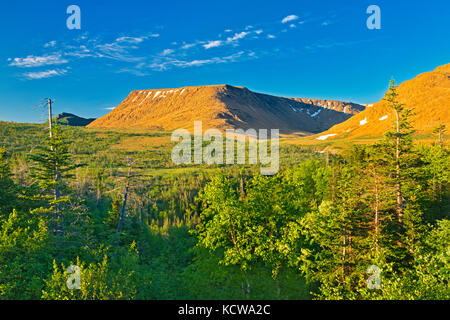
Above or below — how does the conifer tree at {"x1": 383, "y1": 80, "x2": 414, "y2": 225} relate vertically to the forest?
above

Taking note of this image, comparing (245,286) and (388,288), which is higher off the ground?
(388,288)

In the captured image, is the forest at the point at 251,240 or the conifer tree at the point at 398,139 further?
the conifer tree at the point at 398,139

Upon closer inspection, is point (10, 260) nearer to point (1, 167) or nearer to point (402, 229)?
point (1, 167)

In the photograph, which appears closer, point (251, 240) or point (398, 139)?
point (251, 240)

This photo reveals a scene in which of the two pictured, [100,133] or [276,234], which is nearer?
[276,234]

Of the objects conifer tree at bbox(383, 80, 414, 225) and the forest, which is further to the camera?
conifer tree at bbox(383, 80, 414, 225)

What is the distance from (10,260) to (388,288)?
75.6ft

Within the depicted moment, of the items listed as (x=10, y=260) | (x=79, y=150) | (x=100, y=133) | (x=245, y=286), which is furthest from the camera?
(x=100, y=133)

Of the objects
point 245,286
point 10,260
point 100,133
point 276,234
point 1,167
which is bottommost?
point 245,286

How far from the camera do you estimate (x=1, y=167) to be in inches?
1216

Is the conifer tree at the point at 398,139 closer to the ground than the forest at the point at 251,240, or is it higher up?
higher up

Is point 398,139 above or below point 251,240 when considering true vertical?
above
